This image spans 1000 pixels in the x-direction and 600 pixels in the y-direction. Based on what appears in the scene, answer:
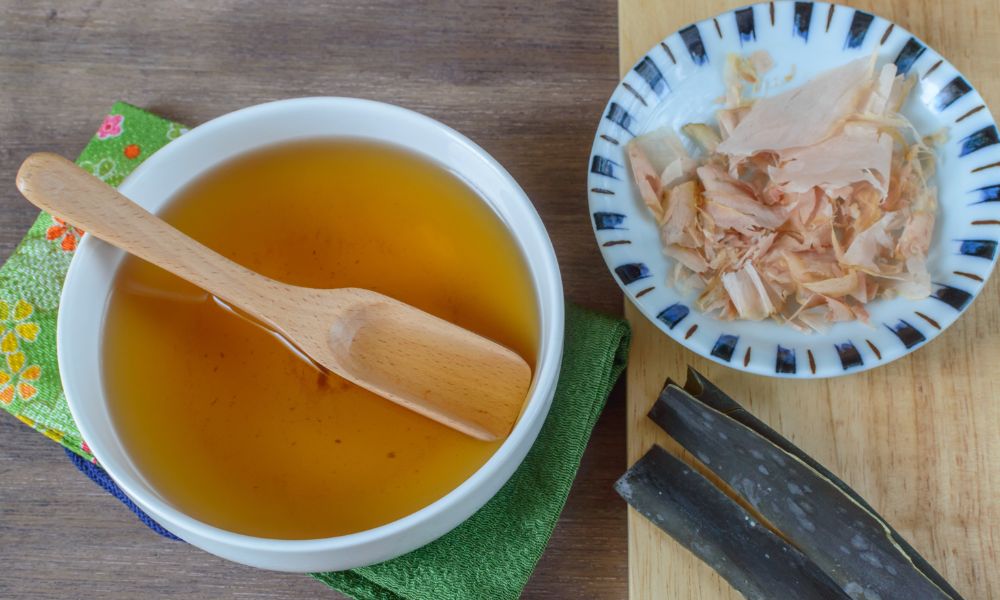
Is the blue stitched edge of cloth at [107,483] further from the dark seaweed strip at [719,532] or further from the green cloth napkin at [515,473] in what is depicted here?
the dark seaweed strip at [719,532]

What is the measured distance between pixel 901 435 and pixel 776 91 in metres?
0.41

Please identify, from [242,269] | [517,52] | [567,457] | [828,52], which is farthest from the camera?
[517,52]

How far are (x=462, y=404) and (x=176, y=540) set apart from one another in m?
0.40

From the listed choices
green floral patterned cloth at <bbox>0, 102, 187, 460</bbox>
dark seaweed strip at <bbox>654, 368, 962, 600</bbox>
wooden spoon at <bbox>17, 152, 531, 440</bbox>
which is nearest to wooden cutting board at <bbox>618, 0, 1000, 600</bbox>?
dark seaweed strip at <bbox>654, 368, 962, 600</bbox>

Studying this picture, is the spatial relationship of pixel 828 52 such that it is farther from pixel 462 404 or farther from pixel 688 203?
pixel 462 404

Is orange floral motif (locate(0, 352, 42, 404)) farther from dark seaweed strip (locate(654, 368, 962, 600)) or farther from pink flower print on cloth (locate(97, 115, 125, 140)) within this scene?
dark seaweed strip (locate(654, 368, 962, 600))

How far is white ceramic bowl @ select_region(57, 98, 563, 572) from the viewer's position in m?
0.67

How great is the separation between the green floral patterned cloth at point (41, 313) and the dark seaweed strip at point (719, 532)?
572mm

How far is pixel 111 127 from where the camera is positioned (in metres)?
1.00

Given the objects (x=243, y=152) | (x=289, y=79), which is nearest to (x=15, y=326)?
(x=243, y=152)

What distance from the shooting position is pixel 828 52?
0.99 metres

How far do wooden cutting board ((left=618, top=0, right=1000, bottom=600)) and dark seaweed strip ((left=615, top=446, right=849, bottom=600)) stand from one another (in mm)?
39

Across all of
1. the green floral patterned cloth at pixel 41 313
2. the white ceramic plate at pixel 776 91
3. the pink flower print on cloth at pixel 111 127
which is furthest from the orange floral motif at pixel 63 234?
the white ceramic plate at pixel 776 91

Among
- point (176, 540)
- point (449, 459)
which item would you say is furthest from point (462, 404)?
point (176, 540)
